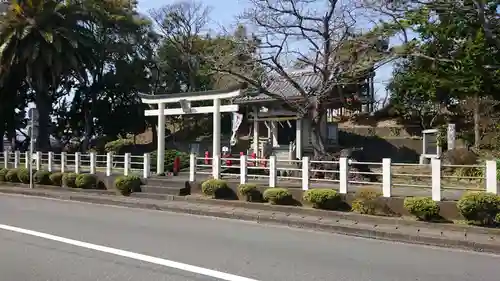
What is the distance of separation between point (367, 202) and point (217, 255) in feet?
18.1

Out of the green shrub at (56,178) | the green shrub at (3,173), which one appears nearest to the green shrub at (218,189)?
the green shrub at (56,178)

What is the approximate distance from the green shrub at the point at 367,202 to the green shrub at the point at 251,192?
307 centimetres

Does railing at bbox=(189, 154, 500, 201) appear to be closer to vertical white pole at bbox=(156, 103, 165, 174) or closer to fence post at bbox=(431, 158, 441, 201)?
fence post at bbox=(431, 158, 441, 201)

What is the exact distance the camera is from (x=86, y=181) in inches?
760

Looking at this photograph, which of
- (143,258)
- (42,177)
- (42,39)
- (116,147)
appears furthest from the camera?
(116,147)

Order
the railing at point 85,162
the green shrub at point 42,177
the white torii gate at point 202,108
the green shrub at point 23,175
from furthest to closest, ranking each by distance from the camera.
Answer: the green shrub at point 23,175
the green shrub at point 42,177
the railing at point 85,162
the white torii gate at point 202,108

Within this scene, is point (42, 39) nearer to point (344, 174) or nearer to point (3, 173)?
point (3, 173)

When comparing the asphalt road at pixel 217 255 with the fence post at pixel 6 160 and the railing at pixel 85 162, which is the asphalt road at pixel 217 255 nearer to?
the railing at pixel 85 162

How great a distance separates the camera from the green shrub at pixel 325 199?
13.0m

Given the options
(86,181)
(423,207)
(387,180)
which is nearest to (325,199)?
(387,180)

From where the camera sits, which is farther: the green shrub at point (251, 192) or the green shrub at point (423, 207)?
the green shrub at point (251, 192)

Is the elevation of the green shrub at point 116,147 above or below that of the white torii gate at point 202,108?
below

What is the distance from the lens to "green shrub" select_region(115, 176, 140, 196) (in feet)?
58.2

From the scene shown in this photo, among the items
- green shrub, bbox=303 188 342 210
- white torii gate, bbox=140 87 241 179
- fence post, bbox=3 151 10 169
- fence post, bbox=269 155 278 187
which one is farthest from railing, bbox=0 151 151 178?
green shrub, bbox=303 188 342 210
